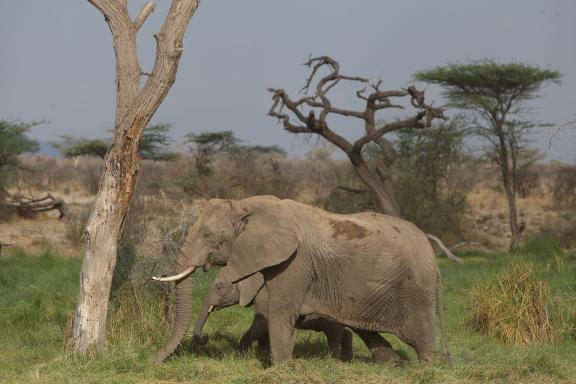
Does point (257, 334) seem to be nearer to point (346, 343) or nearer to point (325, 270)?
point (346, 343)

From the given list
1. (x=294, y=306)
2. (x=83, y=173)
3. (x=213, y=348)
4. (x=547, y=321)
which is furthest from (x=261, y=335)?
(x=83, y=173)

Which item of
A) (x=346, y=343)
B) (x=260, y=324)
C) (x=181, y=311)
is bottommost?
(x=346, y=343)

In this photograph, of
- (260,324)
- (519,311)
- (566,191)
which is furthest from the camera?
(566,191)

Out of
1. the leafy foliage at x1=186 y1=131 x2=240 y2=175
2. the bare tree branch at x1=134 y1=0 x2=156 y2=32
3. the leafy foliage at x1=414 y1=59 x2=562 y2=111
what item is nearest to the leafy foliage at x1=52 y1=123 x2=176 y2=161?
the leafy foliage at x1=186 y1=131 x2=240 y2=175

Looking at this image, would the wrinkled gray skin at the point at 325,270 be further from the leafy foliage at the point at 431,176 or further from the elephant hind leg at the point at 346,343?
the leafy foliage at the point at 431,176

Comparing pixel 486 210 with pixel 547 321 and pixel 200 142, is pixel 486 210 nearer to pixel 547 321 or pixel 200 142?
pixel 200 142

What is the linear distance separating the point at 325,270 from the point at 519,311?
3108 mm

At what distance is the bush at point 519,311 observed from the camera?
949cm

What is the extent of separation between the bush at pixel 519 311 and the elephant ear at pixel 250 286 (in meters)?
3.11

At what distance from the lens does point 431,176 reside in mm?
22406

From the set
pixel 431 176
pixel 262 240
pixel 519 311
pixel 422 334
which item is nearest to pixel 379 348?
pixel 422 334

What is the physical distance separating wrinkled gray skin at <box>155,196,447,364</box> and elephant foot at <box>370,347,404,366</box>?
1.15 ft

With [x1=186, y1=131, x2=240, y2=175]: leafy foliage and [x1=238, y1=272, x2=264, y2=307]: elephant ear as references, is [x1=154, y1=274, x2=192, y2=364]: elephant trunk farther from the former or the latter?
[x1=186, y1=131, x2=240, y2=175]: leafy foliage

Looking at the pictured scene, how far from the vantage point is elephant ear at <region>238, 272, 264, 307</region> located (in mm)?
8016
